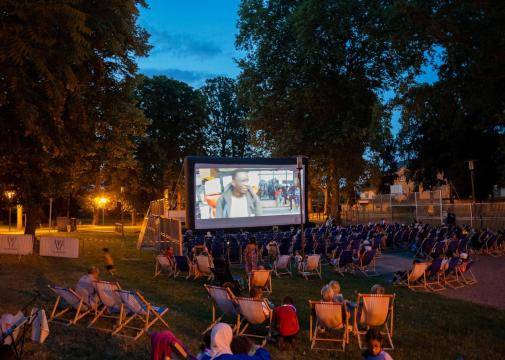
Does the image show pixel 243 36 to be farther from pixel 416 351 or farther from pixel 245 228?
pixel 416 351

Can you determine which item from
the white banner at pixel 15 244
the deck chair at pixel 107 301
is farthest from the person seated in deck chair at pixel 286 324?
the white banner at pixel 15 244

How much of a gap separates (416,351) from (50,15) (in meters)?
6.30

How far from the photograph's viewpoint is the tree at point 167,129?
129 ft

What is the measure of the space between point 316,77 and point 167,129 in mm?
15922

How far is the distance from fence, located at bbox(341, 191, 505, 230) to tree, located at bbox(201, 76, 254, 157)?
1974 cm

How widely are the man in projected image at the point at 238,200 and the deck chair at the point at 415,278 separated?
1208 centimetres

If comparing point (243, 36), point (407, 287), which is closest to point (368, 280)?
point (407, 287)

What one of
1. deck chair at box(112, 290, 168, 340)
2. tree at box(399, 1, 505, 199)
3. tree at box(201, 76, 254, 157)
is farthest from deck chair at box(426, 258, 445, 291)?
tree at box(201, 76, 254, 157)

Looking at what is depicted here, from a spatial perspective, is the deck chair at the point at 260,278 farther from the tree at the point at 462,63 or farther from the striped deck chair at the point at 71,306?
the tree at the point at 462,63

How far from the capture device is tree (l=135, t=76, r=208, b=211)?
39.3 meters

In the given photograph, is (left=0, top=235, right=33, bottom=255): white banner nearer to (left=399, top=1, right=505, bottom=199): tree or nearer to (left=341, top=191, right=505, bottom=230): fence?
(left=399, top=1, right=505, bottom=199): tree

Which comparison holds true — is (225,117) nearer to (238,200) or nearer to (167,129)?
(167,129)

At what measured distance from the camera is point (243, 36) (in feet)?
108

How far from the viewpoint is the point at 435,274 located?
11.2 m
